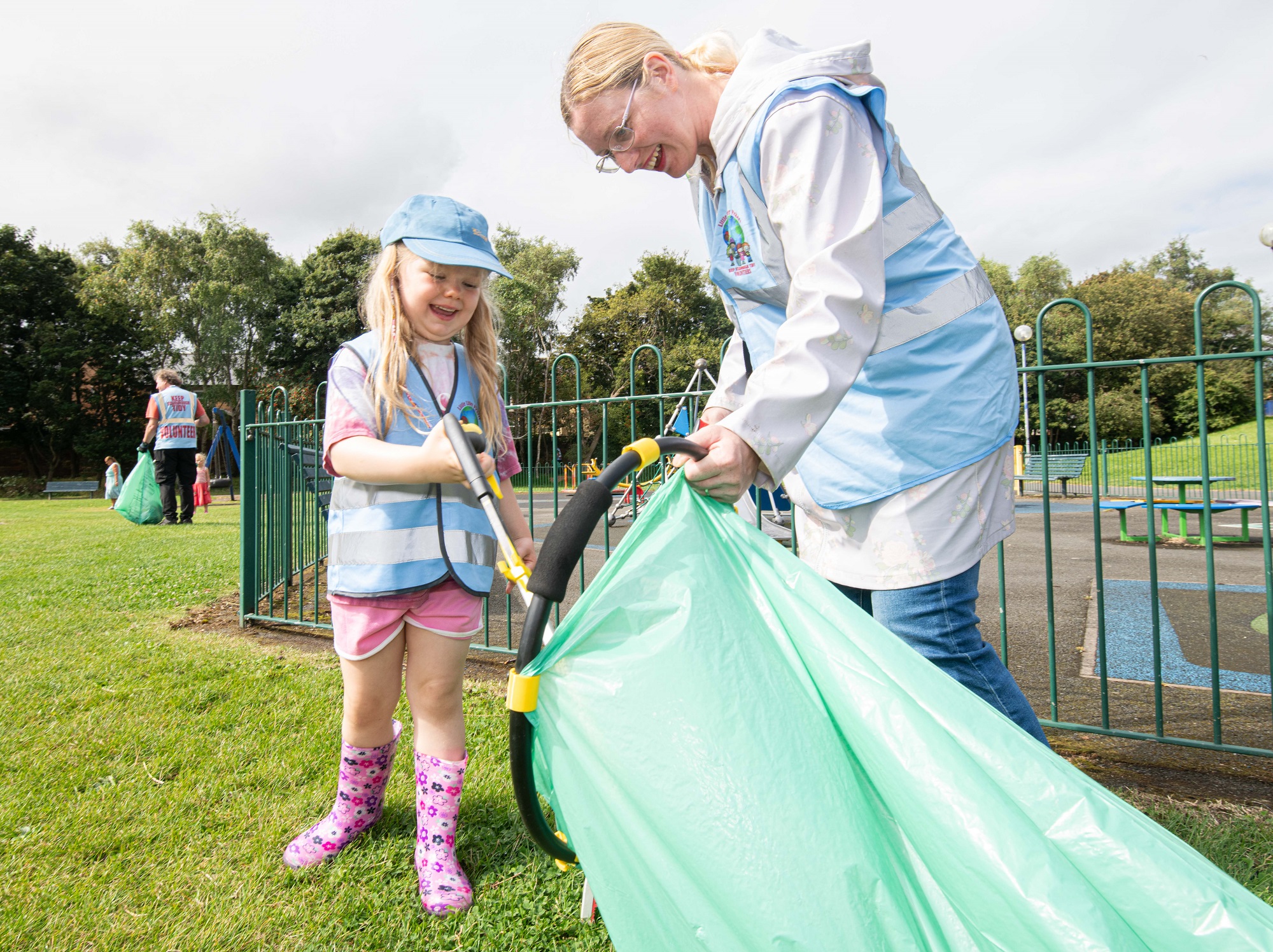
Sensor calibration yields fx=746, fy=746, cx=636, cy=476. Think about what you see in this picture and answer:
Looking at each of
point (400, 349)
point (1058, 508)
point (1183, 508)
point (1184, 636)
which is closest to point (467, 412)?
point (400, 349)

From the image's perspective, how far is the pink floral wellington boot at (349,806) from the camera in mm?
1937

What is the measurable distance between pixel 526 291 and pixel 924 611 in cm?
3064

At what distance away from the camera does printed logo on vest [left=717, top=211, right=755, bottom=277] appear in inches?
50.8

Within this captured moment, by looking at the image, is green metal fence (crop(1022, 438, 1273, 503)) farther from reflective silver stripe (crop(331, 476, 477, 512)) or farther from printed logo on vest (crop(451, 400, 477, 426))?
reflective silver stripe (crop(331, 476, 477, 512))

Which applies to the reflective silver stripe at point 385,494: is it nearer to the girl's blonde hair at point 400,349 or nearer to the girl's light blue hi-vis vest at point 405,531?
the girl's light blue hi-vis vest at point 405,531

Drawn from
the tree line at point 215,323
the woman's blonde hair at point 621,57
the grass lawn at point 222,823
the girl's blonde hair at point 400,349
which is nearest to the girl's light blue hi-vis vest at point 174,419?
the grass lawn at point 222,823

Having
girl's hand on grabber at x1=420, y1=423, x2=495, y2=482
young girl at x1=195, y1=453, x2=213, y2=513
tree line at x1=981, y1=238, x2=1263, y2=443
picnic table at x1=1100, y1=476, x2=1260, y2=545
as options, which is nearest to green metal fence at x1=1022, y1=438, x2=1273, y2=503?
tree line at x1=981, y1=238, x2=1263, y2=443

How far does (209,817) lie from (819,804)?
82.5 inches

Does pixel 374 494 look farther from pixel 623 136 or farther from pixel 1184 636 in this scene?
pixel 1184 636

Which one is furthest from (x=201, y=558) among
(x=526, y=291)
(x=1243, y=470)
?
(x=526, y=291)

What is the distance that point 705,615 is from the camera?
38.5 inches

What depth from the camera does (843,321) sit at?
3.52ft

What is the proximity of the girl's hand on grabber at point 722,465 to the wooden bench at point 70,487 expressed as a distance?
2744 centimetres

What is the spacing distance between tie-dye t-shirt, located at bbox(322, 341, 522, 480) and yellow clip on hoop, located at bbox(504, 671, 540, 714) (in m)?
0.98
